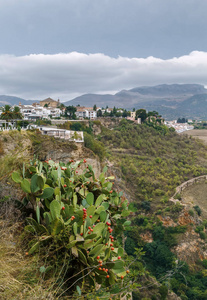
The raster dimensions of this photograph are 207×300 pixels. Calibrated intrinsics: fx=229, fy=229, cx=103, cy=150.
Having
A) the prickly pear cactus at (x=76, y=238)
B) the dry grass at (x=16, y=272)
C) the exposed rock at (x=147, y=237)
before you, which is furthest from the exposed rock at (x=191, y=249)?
the dry grass at (x=16, y=272)

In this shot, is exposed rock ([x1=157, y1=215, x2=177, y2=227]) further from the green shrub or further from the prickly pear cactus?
the prickly pear cactus

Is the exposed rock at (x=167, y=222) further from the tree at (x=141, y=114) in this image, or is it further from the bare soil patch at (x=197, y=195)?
the tree at (x=141, y=114)

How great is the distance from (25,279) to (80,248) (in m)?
0.62

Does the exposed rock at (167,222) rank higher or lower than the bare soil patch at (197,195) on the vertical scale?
lower

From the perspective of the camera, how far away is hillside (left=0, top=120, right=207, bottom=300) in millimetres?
2730

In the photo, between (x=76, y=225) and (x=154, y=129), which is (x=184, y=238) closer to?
(x=76, y=225)

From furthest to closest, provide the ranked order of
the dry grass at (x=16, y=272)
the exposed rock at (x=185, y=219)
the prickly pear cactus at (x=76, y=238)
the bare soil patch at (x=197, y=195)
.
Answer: the bare soil patch at (x=197, y=195) < the exposed rock at (x=185, y=219) < the prickly pear cactus at (x=76, y=238) < the dry grass at (x=16, y=272)

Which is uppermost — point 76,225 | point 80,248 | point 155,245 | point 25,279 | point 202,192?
point 76,225

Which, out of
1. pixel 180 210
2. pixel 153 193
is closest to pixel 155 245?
pixel 180 210

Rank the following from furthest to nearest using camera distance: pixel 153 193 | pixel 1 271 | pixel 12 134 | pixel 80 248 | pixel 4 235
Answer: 1. pixel 153 193
2. pixel 12 134
3. pixel 4 235
4. pixel 80 248
5. pixel 1 271

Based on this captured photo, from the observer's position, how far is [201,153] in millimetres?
46781

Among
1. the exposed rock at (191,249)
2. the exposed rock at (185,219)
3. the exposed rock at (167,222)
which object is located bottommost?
the exposed rock at (191,249)

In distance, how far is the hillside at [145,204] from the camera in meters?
2.73

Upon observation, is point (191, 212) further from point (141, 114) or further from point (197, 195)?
point (141, 114)
